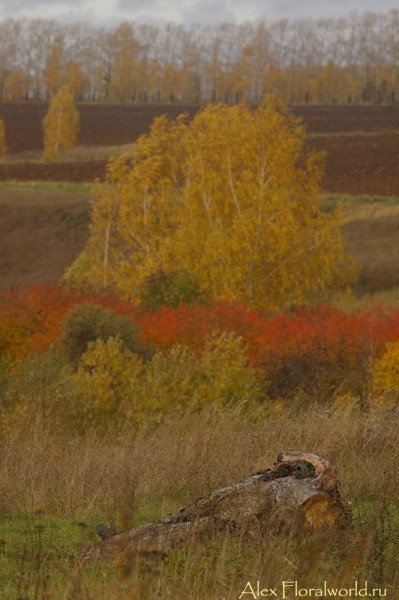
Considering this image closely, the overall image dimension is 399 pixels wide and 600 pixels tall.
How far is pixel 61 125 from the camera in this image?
2960 inches

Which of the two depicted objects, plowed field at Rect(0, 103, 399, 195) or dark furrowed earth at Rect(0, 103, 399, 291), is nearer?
dark furrowed earth at Rect(0, 103, 399, 291)

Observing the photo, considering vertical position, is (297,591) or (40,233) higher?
(297,591)

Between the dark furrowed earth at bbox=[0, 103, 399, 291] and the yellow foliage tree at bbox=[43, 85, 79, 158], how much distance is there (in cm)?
206

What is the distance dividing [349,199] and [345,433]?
39.0 metres

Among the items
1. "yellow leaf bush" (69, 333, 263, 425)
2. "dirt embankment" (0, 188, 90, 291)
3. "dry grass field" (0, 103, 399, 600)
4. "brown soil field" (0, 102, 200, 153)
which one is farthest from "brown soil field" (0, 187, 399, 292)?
"brown soil field" (0, 102, 200, 153)

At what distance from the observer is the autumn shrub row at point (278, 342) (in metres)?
15.0

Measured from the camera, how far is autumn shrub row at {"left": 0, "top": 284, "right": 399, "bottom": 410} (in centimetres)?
1501

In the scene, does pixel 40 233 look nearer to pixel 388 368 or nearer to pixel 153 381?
pixel 153 381

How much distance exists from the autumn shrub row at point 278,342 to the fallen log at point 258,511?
9.28 m

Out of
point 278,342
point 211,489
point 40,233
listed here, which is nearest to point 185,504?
point 211,489

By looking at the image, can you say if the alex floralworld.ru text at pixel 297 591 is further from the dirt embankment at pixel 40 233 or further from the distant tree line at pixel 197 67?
the distant tree line at pixel 197 67

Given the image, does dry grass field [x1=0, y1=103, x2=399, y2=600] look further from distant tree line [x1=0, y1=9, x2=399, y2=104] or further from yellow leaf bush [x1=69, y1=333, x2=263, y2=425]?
distant tree line [x1=0, y1=9, x2=399, y2=104]

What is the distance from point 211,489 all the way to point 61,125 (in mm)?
74099

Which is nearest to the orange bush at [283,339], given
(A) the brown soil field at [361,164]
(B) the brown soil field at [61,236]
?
(B) the brown soil field at [61,236]
